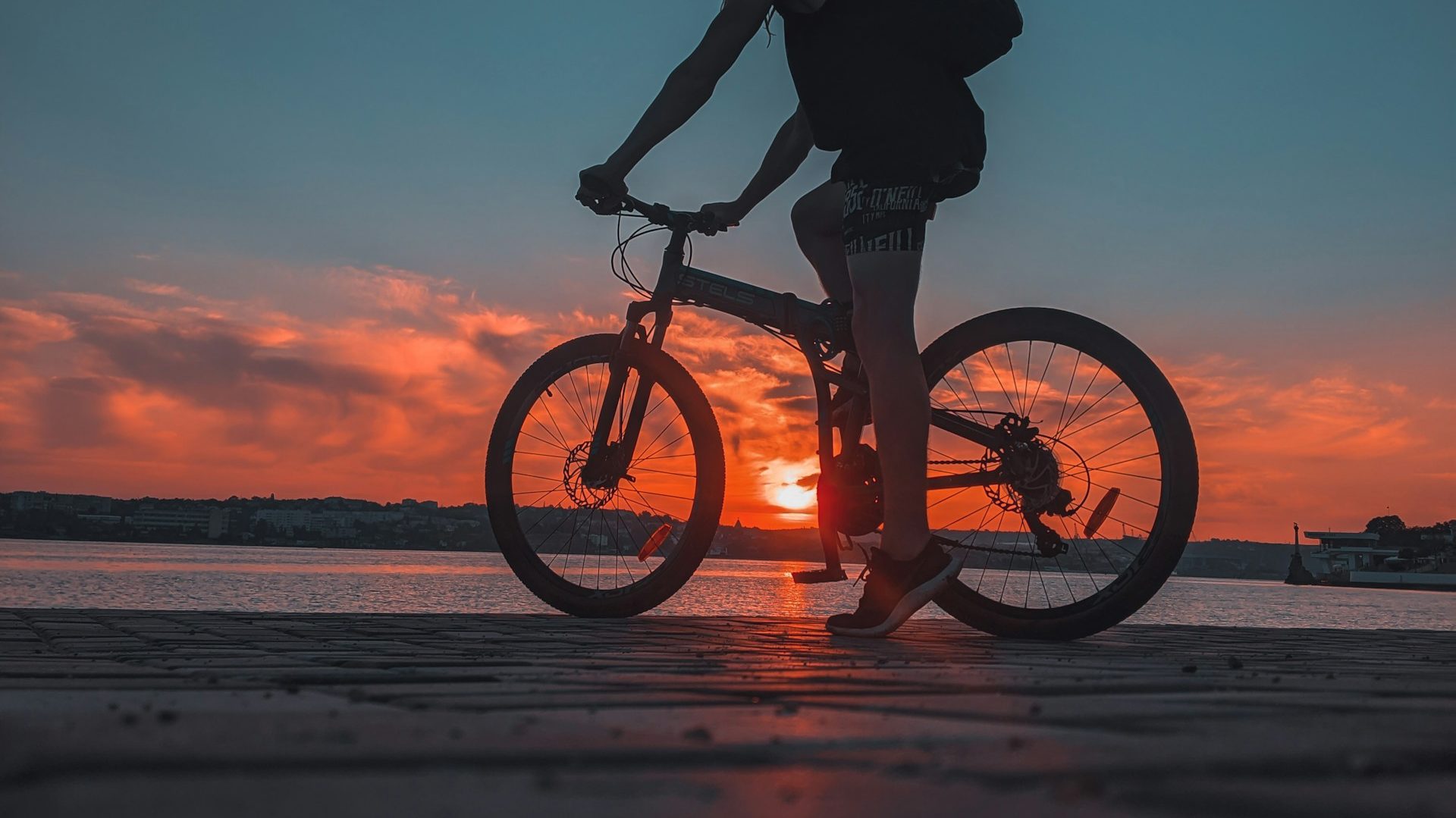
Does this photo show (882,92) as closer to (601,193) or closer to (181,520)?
(601,193)

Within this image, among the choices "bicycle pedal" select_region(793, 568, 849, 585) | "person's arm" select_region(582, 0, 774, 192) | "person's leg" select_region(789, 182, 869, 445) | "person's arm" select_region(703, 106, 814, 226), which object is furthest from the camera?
"person's arm" select_region(703, 106, 814, 226)

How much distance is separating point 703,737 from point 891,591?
1990mm

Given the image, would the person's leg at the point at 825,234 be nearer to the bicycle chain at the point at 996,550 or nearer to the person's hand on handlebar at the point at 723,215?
the person's hand on handlebar at the point at 723,215

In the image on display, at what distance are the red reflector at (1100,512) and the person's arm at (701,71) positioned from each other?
1.70 m

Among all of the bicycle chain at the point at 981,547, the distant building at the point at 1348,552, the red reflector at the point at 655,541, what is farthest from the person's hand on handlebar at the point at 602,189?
the distant building at the point at 1348,552

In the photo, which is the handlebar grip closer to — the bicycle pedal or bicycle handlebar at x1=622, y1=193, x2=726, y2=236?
bicycle handlebar at x1=622, y1=193, x2=726, y2=236

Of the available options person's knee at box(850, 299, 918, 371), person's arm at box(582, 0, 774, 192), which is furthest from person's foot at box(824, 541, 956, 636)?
person's arm at box(582, 0, 774, 192)

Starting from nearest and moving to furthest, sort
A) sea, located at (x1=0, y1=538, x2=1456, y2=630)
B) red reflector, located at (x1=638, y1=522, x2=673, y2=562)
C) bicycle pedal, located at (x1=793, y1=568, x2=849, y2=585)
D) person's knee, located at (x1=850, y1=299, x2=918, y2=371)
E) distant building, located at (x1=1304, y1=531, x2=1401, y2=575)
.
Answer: person's knee, located at (x1=850, y1=299, x2=918, y2=371) < bicycle pedal, located at (x1=793, y1=568, x2=849, y2=585) < red reflector, located at (x1=638, y1=522, x2=673, y2=562) < sea, located at (x1=0, y1=538, x2=1456, y2=630) < distant building, located at (x1=1304, y1=531, x2=1401, y2=575)

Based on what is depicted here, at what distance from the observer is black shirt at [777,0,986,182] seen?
2.93 meters

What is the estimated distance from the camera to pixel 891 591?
2.82m

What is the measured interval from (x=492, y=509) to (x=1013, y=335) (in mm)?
1967

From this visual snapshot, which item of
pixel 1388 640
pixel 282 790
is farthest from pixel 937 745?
pixel 1388 640

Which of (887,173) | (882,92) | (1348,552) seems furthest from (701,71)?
(1348,552)

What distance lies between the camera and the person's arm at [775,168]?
389 centimetres
